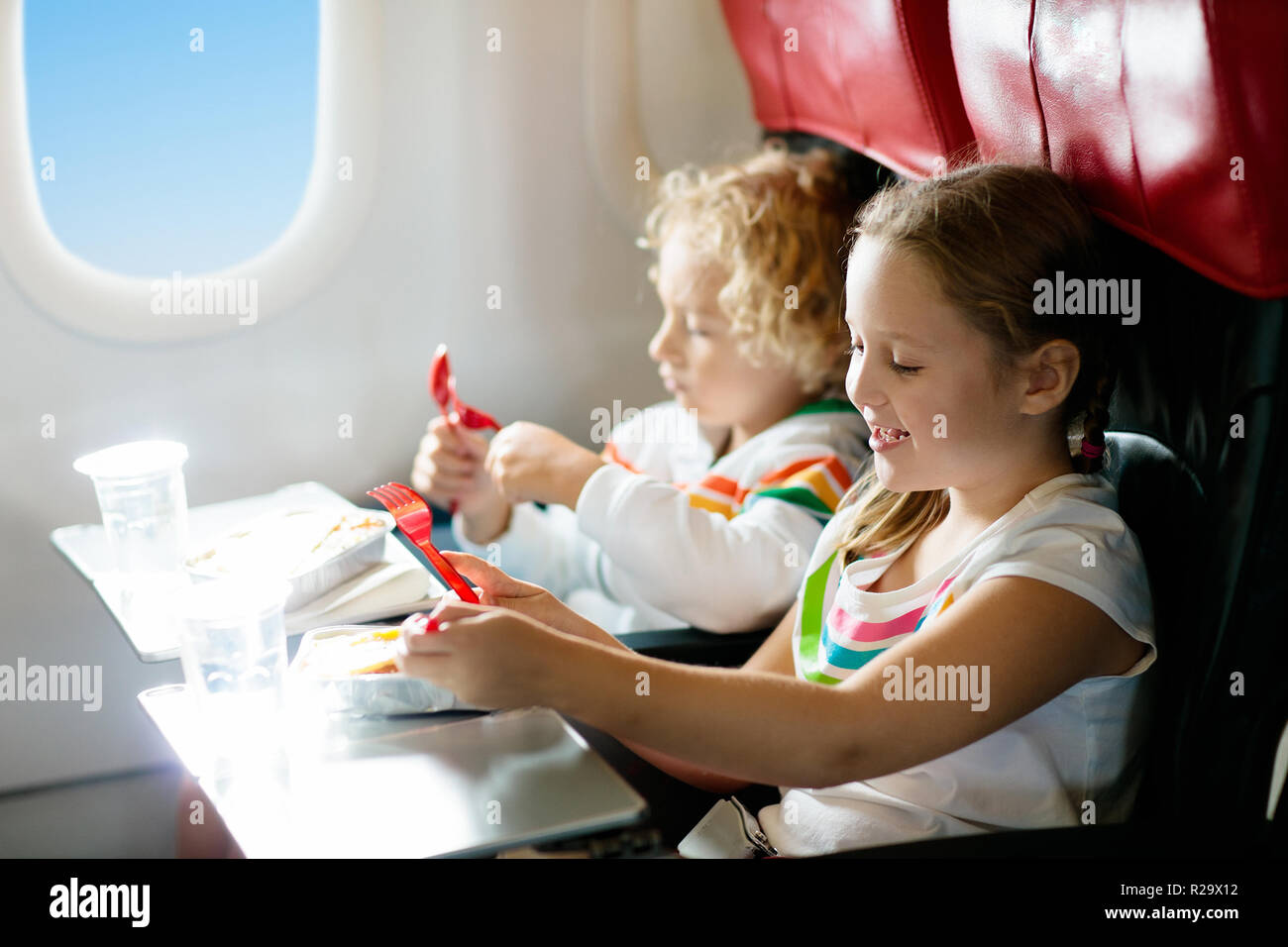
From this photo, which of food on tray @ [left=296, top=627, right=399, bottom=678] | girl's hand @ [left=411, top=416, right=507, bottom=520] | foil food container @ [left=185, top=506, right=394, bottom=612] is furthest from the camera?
girl's hand @ [left=411, top=416, right=507, bottom=520]

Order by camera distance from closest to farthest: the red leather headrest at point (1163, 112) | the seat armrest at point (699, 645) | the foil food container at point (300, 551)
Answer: the red leather headrest at point (1163, 112), the foil food container at point (300, 551), the seat armrest at point (699, 645)

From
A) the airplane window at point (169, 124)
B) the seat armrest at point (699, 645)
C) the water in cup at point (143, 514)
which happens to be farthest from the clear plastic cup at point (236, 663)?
the airplane window at point (169, 124)

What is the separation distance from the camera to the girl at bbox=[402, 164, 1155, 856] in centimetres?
93

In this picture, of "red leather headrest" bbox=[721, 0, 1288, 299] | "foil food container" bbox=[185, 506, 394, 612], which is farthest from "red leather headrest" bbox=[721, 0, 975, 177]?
"foil food container" bbox=[185, 506, 394, 612]

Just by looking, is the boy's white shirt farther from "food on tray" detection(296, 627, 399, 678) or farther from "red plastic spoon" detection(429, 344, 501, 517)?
"food on tray" detection(296, 627, 399, 678)

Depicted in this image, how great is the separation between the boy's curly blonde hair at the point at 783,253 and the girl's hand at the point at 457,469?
1.37 ft

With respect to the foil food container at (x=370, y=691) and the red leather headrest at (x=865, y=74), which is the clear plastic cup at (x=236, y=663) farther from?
the red leather headrest at (x=865, y=74)

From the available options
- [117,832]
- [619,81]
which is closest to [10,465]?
[117,832]

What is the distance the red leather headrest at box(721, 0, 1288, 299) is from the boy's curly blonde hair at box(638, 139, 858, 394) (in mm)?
166

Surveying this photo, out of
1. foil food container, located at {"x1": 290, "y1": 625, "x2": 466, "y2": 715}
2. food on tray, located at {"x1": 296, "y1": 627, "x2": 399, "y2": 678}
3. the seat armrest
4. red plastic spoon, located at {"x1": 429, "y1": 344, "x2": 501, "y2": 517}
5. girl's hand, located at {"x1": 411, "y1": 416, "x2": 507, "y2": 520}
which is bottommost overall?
the seat armrest

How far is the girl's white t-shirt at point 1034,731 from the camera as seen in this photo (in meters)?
1.00

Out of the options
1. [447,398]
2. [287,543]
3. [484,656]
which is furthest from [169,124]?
[484,656]

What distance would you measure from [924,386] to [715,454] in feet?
2.24

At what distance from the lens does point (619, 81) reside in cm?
194
